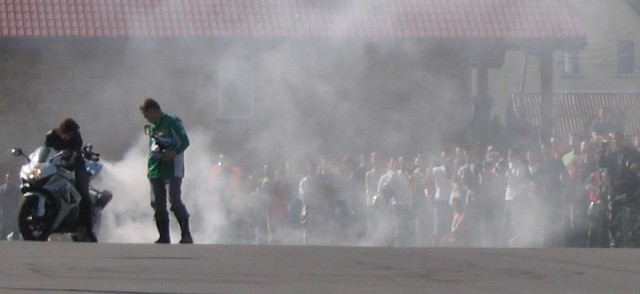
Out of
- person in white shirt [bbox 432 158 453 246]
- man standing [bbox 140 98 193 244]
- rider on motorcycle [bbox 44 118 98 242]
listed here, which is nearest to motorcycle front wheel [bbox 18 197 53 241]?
rider on motorcycle [bbox 44 118 98 242]

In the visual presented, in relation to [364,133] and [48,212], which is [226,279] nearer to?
[48,212]

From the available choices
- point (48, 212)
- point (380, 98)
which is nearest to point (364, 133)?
point (380, 98)

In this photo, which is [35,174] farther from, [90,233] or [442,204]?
[442,204]

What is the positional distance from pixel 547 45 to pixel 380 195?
5578mm

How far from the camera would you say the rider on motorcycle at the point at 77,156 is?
14.0m

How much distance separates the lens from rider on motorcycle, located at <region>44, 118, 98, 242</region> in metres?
14.0

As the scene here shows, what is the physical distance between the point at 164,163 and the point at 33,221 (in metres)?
1.38

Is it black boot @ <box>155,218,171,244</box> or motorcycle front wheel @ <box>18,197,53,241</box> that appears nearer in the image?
black boot @ <box>155,218,171,244</box>

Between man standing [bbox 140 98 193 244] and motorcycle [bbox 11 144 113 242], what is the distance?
88 centimetres

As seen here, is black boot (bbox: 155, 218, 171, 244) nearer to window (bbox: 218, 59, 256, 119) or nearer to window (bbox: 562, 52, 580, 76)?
window (bbox: 218, 59, 256, 119)

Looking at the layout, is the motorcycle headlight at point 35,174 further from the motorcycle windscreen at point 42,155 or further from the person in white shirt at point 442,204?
the person in white shirt at point 442,204

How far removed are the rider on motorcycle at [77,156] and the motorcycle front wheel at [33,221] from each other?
372 mm

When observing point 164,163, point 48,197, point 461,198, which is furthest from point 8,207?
point 164,163

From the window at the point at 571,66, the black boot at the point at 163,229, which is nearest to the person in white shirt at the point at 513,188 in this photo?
the black boot at the point at 163,229
